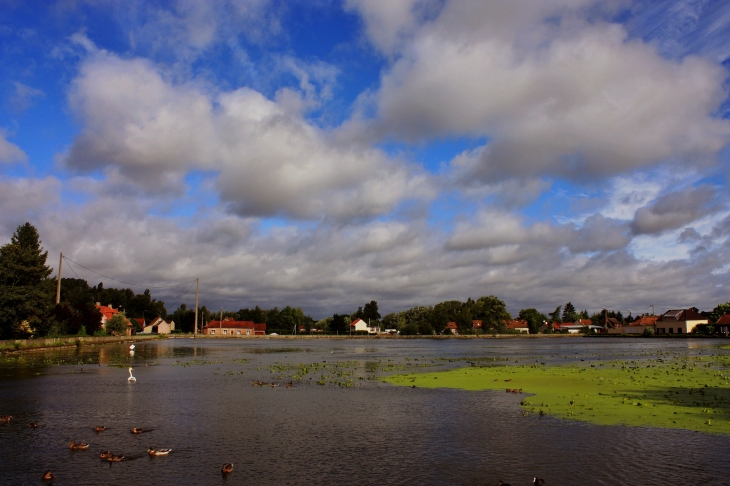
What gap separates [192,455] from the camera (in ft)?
56.5

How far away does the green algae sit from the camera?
21859 mm

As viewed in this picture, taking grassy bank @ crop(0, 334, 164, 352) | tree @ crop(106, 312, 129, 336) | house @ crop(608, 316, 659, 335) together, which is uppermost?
tree @ crop(106, 312, 129, 336)

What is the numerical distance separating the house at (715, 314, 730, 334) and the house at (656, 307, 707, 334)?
34.0 feet

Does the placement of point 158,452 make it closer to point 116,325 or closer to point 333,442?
point 333,442

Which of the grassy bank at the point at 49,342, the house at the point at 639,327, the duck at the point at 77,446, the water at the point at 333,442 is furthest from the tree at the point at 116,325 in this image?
the house at the point at 639,327

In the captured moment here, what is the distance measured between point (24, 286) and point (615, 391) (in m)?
75.4

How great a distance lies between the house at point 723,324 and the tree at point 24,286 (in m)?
158

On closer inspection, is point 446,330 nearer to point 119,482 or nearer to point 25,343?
point 25,343

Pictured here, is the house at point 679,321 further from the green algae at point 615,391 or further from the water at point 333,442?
the water at point 333,442

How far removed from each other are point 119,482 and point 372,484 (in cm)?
692

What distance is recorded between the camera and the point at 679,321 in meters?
163

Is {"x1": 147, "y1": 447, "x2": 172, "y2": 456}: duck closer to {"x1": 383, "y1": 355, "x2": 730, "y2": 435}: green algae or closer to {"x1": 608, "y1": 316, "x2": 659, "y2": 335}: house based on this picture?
{"x1": 383, "y1": 355, "x2": 730, "y2": 435}: green algae

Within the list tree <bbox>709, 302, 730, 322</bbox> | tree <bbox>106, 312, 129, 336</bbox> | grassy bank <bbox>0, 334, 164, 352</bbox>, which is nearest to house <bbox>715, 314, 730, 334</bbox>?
tree <bbox>709, 302, 730, 322</bbox>

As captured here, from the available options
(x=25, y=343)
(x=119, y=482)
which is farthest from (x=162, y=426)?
(x=25, y=343)
